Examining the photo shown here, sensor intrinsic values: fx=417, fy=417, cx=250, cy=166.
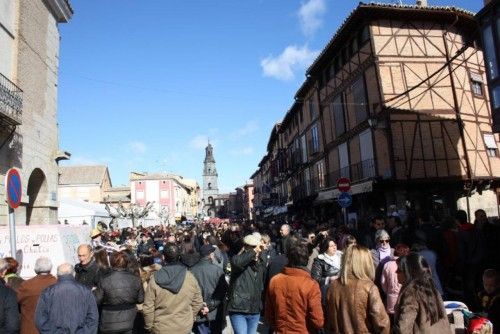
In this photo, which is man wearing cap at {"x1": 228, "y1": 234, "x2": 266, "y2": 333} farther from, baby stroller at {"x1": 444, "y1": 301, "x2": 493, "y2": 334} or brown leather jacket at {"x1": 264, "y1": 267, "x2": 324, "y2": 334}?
baby stroller at {"x1": 444, "y1": 301, "x2": 493, "y2": 334}

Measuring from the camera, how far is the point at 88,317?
471 cm

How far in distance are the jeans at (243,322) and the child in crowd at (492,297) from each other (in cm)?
271

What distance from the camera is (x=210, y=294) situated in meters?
6.07

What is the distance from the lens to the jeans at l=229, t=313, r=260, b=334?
544cm

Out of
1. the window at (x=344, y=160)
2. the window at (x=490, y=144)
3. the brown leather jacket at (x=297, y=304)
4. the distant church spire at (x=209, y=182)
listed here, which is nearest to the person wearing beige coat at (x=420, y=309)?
the brown leather jacket at (x=297, y=304)

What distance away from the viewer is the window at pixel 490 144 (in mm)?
20891

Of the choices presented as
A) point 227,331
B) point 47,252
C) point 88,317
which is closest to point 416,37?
point 227,331

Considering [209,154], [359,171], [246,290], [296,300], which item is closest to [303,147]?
[359,171]

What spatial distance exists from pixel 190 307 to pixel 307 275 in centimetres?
188

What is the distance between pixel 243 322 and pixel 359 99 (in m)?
17.6

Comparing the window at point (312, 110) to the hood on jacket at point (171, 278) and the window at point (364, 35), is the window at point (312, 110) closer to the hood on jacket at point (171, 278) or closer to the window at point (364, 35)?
the window at point (364, 35)

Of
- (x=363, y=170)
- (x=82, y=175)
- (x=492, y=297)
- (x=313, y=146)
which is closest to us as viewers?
(x=492, y=297)

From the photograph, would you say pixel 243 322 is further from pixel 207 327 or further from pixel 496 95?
pixel 496 95

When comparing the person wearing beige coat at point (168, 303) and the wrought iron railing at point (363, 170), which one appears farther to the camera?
the wrought iron railing at point (363, 170)
